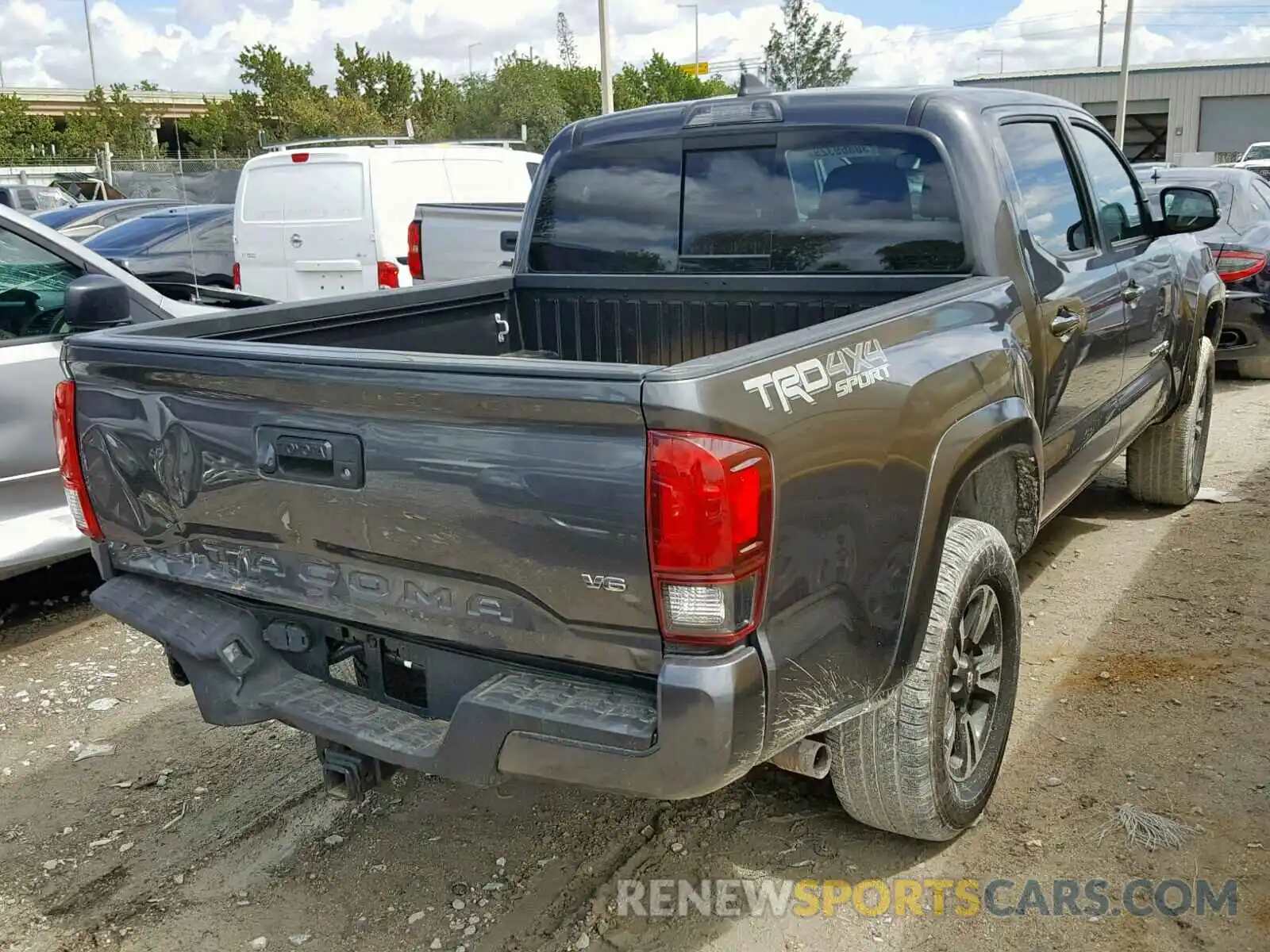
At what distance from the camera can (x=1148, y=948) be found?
9.12 ft

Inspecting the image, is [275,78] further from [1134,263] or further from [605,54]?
[1134,263]

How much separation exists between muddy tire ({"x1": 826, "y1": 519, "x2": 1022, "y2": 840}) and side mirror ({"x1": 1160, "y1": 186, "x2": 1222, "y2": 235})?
2236 millimetres

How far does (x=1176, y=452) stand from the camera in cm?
590

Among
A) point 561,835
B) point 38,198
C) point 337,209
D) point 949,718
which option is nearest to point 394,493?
point 561,835

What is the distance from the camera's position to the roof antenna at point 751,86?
4145 millimetres

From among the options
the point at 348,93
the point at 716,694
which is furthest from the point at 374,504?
the point at 348,93

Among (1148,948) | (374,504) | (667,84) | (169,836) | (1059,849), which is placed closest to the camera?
(374,504)

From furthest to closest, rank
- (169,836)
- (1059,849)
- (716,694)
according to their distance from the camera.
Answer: (169,836), (1059,849), (716,694)

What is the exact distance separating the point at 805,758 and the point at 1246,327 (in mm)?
7784

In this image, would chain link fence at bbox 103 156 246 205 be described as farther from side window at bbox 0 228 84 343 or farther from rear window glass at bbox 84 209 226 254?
side window at bbox 0 228 84 343

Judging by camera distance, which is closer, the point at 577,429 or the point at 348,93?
the point at 577,429

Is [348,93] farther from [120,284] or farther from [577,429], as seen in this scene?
[577,429]

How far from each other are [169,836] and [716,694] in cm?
201

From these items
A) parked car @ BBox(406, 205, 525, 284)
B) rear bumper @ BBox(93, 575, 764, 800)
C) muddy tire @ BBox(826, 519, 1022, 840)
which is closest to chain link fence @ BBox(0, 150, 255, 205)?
parked car @ BBox(406, 205, 525, 284)
